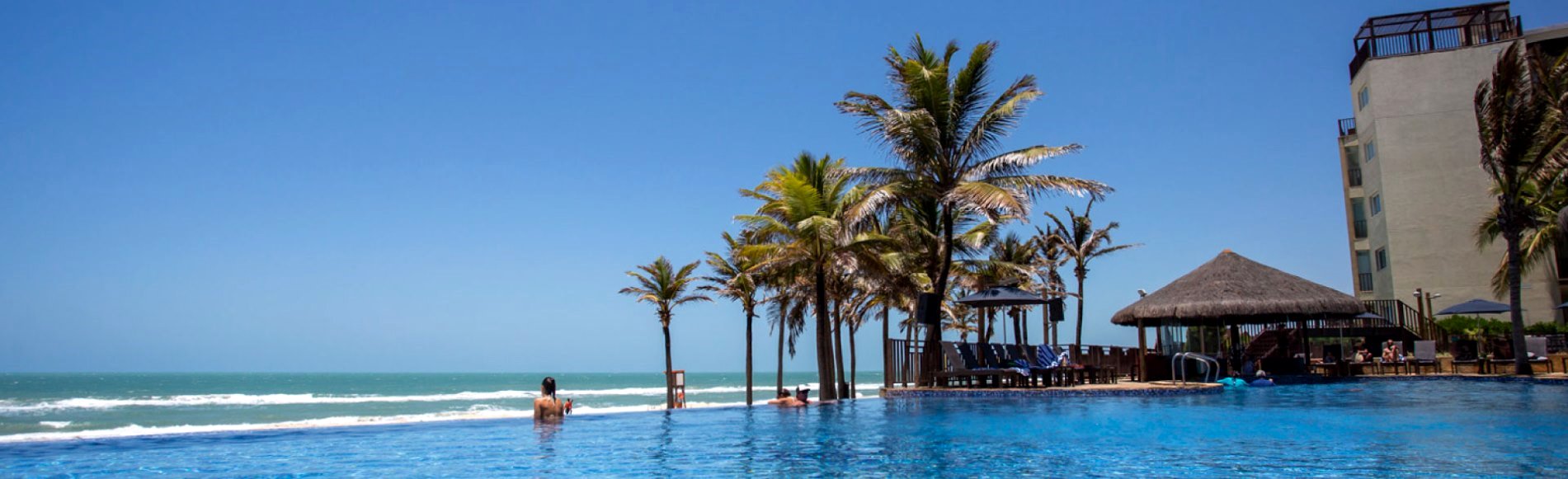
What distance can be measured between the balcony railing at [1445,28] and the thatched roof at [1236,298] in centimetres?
1735

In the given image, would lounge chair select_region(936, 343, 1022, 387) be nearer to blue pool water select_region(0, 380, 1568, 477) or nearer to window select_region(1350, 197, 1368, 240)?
blue pool water select_region(0, 380, 1568, 477)

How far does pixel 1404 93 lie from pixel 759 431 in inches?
1238

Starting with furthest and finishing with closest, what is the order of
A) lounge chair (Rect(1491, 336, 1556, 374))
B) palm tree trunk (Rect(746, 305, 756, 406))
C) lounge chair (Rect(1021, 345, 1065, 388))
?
1. palm tree trunk (Rect(746, 305, 756, 406))
2. lounge chair (Rect(1491, 336, 1556, 374))
3. lounge chair (Rect(1021, 345, 1065, 388))

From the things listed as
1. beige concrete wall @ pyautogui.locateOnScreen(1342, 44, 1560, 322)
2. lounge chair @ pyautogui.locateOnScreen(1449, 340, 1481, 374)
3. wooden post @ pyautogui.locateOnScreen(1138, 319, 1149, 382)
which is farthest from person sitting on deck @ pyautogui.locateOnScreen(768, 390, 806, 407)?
beige concrete wall @ pyautogui.locateOnScreen(1342, 44, 1560, 322)

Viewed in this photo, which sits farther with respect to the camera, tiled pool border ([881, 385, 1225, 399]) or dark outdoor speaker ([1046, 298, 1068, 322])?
dark outdoor speaker ([1046, 298, 1068, 322])

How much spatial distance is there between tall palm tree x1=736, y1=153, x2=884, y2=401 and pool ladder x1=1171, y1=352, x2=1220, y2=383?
6.13m

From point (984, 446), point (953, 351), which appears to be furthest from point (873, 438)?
point (953, 351)

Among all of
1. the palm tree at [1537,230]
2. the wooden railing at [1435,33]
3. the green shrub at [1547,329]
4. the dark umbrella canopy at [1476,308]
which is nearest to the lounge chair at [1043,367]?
the dark umbrella canopy at [1476,308]

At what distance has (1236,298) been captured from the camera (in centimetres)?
2078

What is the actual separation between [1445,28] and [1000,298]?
83.7 feet

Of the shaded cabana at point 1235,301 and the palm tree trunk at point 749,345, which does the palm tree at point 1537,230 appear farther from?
the palm tree trunk at point 749,345

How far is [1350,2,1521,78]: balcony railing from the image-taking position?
33.3 meters

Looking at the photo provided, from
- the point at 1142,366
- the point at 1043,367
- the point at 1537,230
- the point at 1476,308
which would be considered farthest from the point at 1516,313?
the point at 1043,367

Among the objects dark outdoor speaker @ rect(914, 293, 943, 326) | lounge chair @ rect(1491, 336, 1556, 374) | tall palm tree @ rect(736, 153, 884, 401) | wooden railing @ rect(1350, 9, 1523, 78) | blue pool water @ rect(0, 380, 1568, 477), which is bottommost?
blue pool water @ rect(0, 380, 1568, 477)
